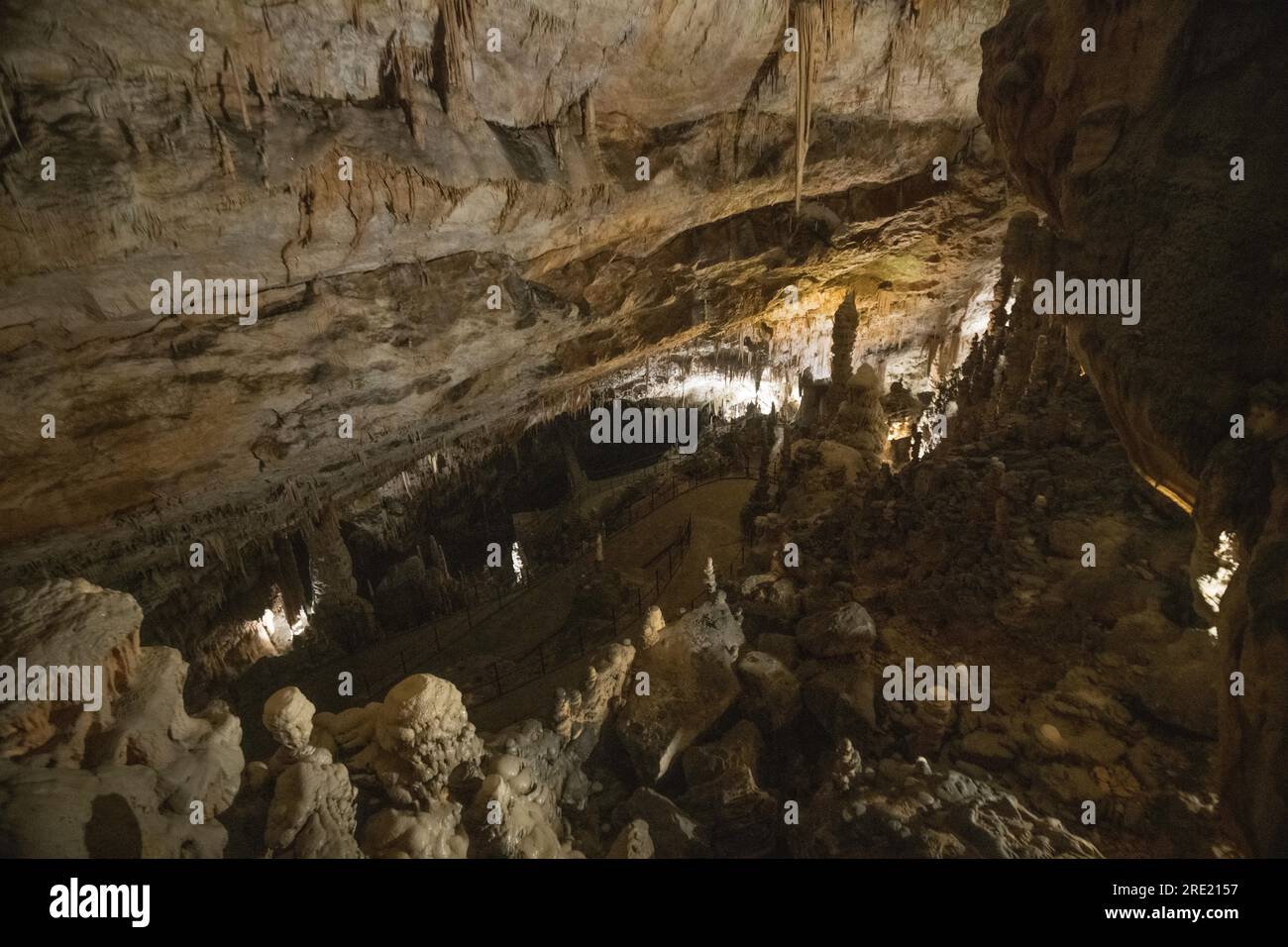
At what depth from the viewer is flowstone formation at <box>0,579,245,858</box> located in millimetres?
2994

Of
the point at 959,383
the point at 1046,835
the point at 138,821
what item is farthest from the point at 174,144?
the point at 959,383

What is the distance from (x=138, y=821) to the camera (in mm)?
3273

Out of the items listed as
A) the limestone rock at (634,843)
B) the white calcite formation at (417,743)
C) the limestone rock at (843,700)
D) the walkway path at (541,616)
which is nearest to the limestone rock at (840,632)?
the limestone rock at (843,700)

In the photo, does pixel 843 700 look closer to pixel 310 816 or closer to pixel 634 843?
pixel 634 843

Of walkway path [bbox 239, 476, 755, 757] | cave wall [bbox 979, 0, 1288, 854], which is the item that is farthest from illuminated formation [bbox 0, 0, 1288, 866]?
walkway path [bbox 239, 476, 755, 757]

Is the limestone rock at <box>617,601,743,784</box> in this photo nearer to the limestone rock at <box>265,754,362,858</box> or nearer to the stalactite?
the limestone rock at <box>265,754,362,858</box>

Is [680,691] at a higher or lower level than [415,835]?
lower

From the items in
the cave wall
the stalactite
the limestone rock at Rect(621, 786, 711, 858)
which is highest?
the stalactite

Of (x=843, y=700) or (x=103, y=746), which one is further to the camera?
(x=843, y=700)

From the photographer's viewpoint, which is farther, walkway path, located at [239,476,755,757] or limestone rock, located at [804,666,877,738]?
walkway path, located at [239,476,755,757]

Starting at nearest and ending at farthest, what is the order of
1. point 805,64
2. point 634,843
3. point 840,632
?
point 634,843 < point 805,64 < point 840,632

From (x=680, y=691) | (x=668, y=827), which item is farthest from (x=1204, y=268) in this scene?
(x=668, y=827)

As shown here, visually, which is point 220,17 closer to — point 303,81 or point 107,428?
point 303,81

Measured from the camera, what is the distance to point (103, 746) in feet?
11.8
